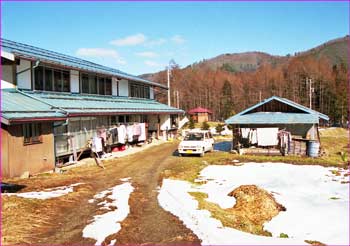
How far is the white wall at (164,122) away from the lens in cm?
3506

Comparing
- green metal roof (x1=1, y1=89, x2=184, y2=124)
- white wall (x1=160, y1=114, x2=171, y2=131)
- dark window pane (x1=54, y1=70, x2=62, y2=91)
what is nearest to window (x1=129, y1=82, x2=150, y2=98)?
white wall (x1=160, y1=114, x2=171, y2=131)

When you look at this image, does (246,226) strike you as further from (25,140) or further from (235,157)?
(235,157)

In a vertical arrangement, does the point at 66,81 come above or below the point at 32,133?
above

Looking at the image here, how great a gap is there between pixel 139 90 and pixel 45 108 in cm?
1823

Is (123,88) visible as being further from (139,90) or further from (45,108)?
(45,108)

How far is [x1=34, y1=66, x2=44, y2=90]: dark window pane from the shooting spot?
18.7 metres

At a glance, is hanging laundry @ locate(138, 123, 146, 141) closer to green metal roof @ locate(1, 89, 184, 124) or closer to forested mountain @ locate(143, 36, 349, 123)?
green metal roof @ locate(1, 89, 184, 124)

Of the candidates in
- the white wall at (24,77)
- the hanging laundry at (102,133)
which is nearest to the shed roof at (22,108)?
the white wall at (24,77)

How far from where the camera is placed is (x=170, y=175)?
15211mm

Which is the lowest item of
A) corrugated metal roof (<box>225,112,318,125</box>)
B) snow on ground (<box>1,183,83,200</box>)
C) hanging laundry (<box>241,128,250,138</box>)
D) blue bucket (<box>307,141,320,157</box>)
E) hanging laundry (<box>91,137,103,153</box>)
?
snow on ground (<box>1,183,83,200</box>)

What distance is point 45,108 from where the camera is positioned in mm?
16578

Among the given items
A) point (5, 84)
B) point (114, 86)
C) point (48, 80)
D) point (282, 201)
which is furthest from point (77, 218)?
point (114, 86)

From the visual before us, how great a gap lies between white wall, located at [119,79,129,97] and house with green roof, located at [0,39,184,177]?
2.53 m

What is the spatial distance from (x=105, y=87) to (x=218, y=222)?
20439 mm
